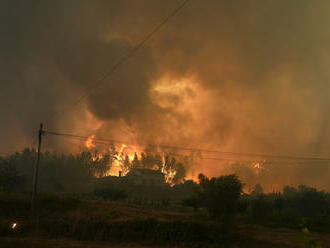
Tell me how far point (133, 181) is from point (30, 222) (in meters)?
89.2

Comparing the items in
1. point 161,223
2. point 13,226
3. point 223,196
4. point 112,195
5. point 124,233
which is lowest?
point 112,195

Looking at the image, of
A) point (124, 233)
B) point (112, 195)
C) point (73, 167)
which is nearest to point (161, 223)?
point (124, 233)

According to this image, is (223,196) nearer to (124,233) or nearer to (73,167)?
(124,233)

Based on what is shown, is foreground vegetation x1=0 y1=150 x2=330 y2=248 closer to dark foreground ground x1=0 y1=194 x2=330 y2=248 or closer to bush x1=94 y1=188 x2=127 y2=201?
dark foreground ground x1=0 y1=194 x2=330 y2=248

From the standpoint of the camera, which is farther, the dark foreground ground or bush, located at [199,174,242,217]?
bush, located at [199,174,242,217]

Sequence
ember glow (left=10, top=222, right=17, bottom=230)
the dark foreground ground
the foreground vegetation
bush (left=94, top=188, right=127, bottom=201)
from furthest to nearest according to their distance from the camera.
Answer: bush (left=94, top=188, right=127, bottom=201)
ember glow (left=10, top=222, right=17, bottom=230)
the foreground vegetation
the dark foreground ground

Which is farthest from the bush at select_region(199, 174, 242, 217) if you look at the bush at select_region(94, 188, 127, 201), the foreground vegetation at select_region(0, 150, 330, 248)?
the bush at select_region(94, 188, 127, 201)

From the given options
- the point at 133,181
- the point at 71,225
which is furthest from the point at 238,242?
the point at 133,181

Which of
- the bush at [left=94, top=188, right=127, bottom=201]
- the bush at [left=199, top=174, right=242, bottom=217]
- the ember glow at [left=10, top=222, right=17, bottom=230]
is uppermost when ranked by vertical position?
the bush at [left=199, top=174, right=242, bottom=217]

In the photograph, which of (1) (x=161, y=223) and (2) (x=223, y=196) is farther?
(2) (x=223, y=196)

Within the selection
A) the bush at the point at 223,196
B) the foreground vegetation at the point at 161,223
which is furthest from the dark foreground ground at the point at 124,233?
the bush at the point at 223,196

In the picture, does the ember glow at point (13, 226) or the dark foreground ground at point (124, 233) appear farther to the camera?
the ember glow at point (13, 226)

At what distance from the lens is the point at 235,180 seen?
38.6 m

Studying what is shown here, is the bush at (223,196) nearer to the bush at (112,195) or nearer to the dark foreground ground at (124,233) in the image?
the dark foreground ground at (124,233)
